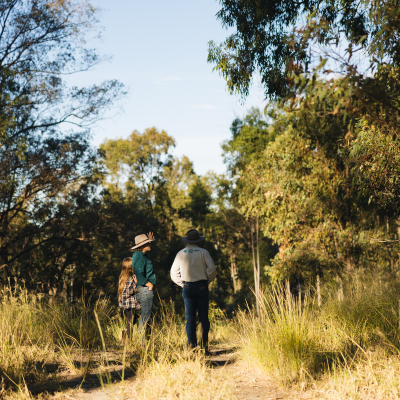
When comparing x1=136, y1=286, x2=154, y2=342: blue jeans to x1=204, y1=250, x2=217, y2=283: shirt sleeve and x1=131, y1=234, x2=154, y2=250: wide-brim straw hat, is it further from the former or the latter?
x1=204, y1=250, x2=217, y2=283: shirt sleeve

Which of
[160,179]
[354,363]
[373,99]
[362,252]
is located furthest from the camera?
[160,179]

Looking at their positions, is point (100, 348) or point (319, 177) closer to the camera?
point (100, 348)

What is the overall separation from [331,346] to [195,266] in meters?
1.95

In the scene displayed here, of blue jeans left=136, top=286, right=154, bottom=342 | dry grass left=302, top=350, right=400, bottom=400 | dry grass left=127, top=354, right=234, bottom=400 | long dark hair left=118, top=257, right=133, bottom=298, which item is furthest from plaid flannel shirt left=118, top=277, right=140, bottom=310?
dry grass left=302, top=350, right=400, bottom=400

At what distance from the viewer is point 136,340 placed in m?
5.82

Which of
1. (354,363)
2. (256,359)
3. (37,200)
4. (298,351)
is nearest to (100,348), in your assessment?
(256,359)

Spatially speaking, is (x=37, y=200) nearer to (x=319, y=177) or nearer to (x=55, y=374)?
(x=319, y=177)

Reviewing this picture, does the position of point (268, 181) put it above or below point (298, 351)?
above

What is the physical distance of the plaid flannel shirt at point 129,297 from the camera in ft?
20.9

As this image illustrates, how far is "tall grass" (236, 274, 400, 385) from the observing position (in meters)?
4.21

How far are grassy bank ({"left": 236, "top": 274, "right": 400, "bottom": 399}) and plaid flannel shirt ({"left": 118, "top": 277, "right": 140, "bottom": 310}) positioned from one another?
1.78m

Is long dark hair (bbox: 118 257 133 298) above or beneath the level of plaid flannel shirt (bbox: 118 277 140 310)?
above

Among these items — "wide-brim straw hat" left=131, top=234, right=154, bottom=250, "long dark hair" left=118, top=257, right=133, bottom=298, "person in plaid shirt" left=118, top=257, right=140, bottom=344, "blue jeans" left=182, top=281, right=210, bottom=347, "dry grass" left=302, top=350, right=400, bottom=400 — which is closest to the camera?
"dry grass" left=302, top=350, right=400, bottom=400

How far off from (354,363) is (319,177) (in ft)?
29.1
